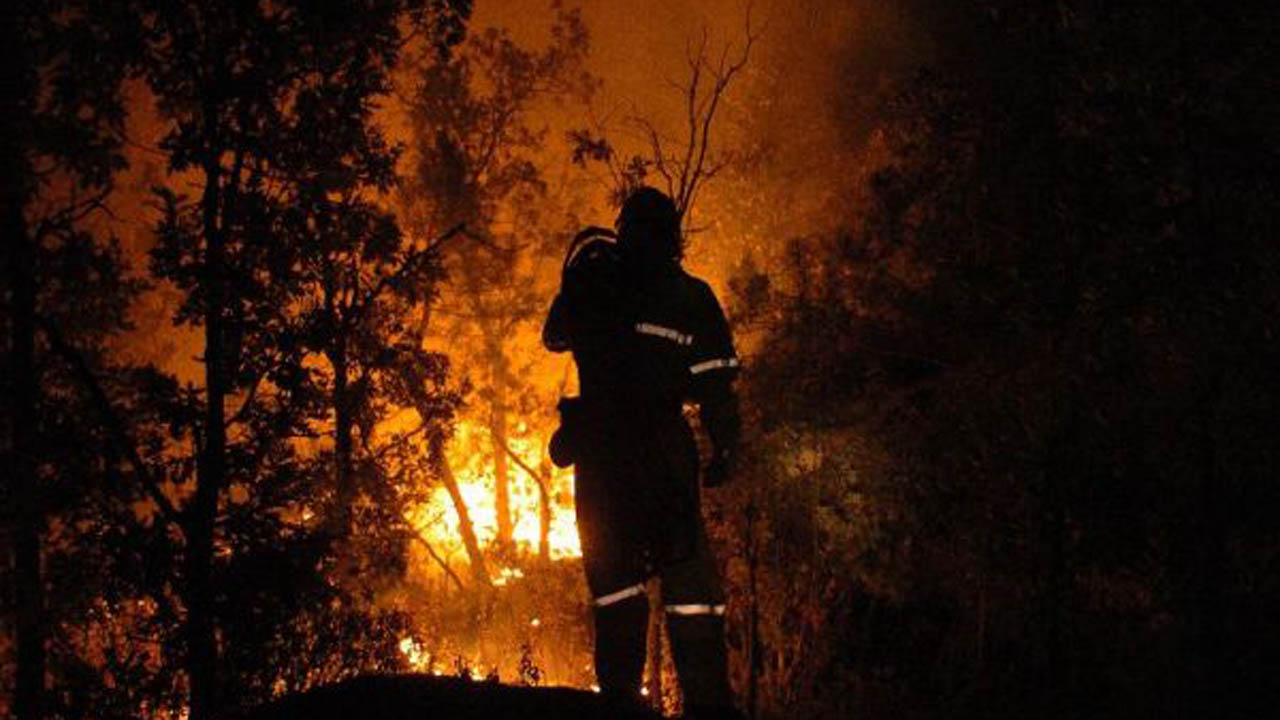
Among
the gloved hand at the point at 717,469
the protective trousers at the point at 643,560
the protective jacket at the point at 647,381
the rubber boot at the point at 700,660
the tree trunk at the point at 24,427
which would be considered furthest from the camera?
the tree trunk at the point at 24,427

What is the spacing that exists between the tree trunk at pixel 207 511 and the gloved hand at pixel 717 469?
3224mm

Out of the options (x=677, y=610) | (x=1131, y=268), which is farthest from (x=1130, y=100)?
(x=677, y=610)

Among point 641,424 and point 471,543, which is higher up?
point 471,543

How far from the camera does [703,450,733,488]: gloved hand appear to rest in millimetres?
4484

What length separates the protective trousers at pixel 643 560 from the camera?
14.0 ft

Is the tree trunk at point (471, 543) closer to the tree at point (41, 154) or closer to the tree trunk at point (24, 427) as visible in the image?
the tree trunk at point (24, 427)

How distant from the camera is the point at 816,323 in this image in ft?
25.6

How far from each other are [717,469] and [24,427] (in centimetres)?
453

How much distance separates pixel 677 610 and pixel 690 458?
70 cm

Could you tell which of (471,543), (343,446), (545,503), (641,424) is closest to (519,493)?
(471,543)

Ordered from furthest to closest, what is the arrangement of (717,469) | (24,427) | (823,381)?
(823,381)
(24,427)
(717,469)

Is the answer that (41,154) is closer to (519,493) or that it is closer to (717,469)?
(717,469)

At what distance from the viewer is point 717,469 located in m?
4.51

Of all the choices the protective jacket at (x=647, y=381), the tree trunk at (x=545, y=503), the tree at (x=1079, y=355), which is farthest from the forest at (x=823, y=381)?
the tree trunk at (x=545, y=503)
